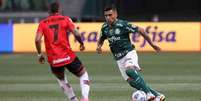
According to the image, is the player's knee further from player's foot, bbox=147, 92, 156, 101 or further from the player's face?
the player's face

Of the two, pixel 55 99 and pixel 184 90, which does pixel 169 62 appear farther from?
pixel 55 99

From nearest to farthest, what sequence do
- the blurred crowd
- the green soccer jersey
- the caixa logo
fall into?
the green soccer jersey
the caixa logo
the blurred crowd

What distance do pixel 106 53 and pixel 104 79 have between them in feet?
37.0

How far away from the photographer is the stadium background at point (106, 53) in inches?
601

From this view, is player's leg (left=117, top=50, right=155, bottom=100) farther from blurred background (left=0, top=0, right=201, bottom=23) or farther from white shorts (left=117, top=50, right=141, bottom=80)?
blurred background (left=0, top=0, right=201, bottom=23)

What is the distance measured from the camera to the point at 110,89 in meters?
15.4

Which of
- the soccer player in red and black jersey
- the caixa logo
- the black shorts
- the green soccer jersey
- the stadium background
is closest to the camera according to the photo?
the soccer player in red and black jersey

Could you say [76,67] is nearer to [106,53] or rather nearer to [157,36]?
[106,53]

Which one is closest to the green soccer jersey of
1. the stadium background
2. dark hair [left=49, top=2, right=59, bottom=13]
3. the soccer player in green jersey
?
the soccer player in green jersey

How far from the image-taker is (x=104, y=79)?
1806 cm

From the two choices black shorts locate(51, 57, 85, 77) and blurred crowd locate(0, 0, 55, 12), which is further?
blurred crowd locate(0, 0, 55, 12)

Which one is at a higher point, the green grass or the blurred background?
the green grass

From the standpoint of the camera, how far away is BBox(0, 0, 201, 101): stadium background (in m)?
15.3

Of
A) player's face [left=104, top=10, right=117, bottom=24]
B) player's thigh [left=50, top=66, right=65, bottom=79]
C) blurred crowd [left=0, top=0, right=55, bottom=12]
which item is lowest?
blurred crowd [left=0, top=0, right=55, bottom=12]
